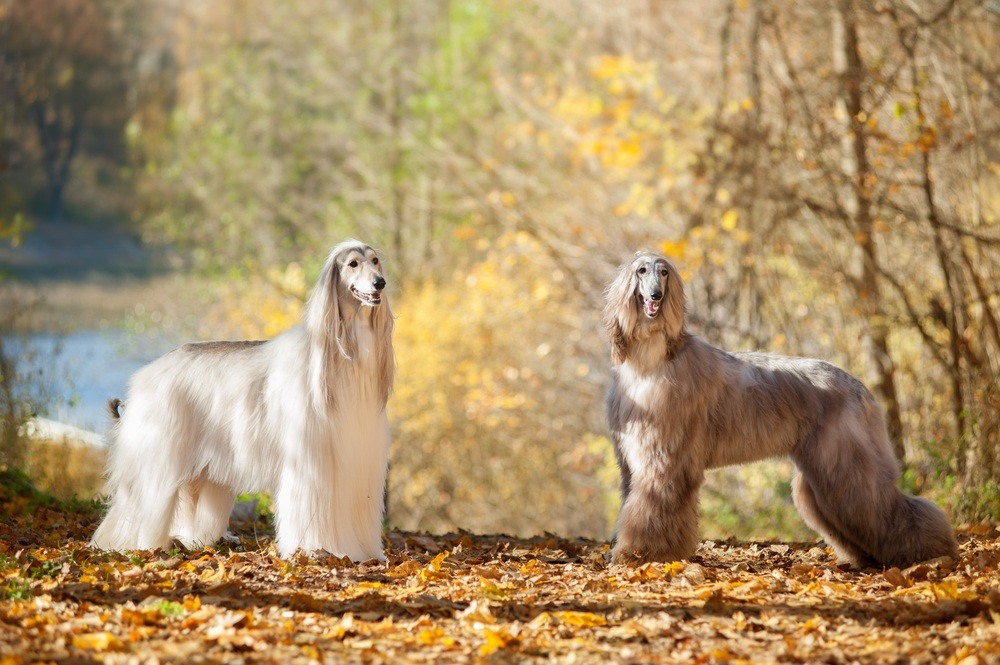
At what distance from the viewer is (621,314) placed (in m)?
6.10

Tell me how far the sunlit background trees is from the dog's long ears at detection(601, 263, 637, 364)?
345 centimetres

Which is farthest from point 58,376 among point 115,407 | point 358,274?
point 358,274

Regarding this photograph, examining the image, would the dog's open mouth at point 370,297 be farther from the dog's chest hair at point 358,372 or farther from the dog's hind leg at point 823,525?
the dog's hind leg at point 823,525

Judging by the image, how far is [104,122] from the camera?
22672 mm

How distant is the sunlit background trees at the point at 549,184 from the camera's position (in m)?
9.64

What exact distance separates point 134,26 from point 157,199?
395 centimetres

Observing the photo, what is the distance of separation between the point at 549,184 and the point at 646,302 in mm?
11671

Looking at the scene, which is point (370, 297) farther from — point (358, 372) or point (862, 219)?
point (862, 219)

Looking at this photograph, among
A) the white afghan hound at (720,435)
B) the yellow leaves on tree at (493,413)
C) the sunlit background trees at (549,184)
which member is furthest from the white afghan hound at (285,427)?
the yellow leaves on tree at (493,413)

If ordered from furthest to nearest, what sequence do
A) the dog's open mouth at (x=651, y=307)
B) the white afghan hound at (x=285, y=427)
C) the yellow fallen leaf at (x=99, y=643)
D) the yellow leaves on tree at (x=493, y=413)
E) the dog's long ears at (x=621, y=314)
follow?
the yellow leaves on tree at (x=493, y=413) → the dog's long ears at (x=621, y=314) → the dog's open mouth at (x=651, y=307) → the white afghan hound at (x=285, y=427) → the yellow fallen leaf at (x=99, y=643)

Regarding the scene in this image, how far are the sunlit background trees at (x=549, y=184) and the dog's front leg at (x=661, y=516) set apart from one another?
10.2 feet

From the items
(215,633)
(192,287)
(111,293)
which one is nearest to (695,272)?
(215,633)

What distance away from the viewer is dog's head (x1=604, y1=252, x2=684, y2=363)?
5.98m

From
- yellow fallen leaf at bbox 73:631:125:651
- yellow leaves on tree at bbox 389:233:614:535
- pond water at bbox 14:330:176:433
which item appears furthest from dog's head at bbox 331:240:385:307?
yellow leaves on tree at bbox 389:233:614:535
